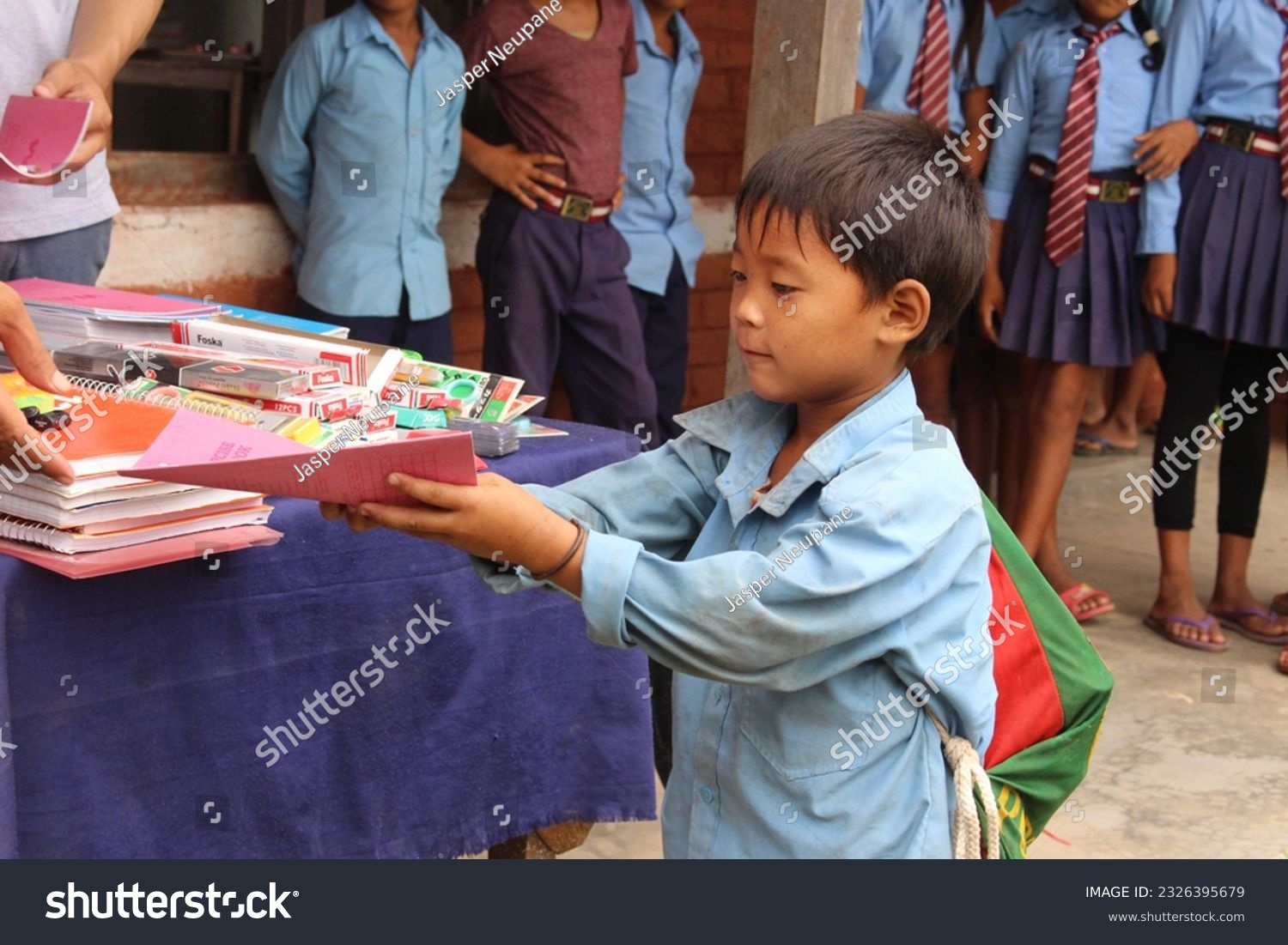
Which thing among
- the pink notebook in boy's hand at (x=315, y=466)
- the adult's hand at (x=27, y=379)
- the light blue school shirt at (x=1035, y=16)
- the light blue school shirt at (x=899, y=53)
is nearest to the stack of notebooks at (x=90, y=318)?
the adult's hand at (x=27, y=379)

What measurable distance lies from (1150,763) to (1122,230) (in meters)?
1.59

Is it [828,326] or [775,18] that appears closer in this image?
[828,326]

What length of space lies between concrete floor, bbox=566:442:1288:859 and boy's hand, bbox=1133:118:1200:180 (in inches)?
53.7

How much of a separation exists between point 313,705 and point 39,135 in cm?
87

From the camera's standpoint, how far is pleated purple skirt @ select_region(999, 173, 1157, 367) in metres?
4.55

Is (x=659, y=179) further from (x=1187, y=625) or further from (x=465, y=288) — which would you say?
(x=1187, y=625)

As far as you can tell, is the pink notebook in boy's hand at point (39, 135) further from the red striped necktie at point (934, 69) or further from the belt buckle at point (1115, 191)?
the belt buckle at point (1115, 191)

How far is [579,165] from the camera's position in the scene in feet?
13.8

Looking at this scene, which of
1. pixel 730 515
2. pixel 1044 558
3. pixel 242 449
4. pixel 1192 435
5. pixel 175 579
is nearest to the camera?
pixel 242 449

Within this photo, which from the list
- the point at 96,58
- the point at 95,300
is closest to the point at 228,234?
the point at 96,58

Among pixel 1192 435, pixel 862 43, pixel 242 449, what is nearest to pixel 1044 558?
pixel 1192 435

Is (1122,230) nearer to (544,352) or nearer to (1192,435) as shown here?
(1192,435)

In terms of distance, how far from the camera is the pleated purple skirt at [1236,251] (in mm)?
4367
